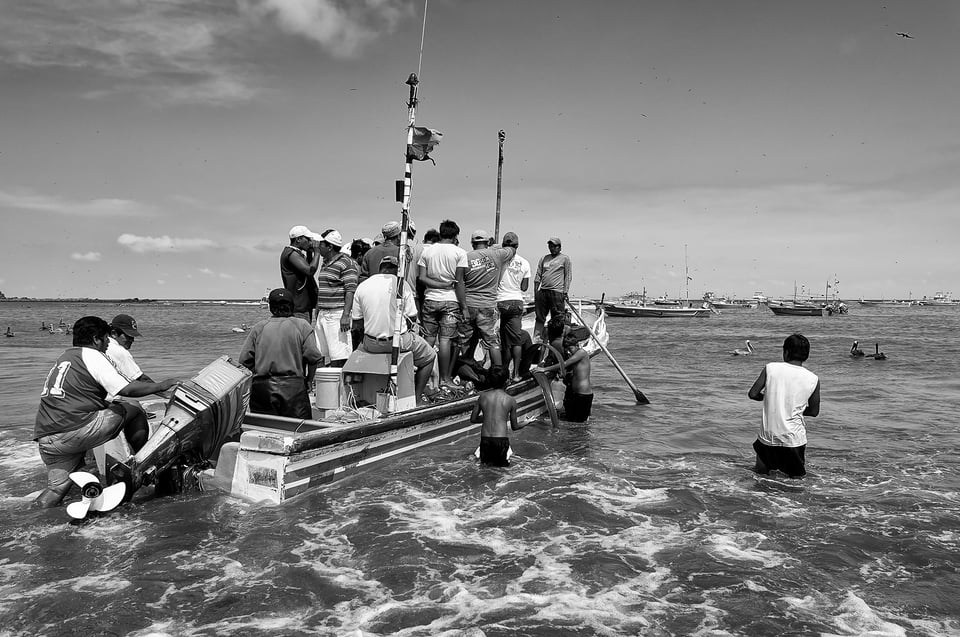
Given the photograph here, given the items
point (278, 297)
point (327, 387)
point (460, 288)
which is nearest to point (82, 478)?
point (278, 297)

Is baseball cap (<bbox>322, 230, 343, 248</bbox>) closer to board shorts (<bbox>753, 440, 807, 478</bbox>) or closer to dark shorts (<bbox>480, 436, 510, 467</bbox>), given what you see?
dark shorts (<bbox>480, 436, 510, 467</bbox>)

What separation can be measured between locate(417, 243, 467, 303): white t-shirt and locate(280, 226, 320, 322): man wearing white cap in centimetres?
163

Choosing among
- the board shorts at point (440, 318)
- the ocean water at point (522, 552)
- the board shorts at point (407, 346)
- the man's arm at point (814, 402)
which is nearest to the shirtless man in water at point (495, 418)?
the ocean water at point (522, 552)

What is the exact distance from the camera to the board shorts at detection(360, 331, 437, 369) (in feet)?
27.3

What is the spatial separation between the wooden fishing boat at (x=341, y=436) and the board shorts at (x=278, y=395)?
0.48 feet

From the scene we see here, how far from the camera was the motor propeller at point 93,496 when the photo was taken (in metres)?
5.66

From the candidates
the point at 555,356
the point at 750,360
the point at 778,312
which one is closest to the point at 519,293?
the point at 555,356

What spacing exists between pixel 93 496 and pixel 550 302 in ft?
27.1

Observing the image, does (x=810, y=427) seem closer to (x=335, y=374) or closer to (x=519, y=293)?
(x=519, y=293)

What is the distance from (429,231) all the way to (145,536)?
586 centimetres

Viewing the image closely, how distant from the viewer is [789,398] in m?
7.02

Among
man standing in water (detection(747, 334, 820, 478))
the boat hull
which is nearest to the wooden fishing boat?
man standing in water (detection(747, 334, 820, 478))

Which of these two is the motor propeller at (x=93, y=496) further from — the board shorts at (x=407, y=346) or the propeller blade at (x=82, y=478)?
the board shorts at (x=407, y=346)

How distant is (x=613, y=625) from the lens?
4.32m
